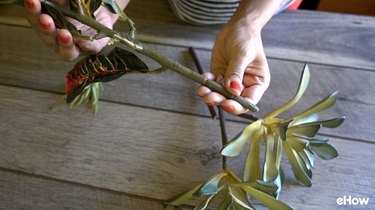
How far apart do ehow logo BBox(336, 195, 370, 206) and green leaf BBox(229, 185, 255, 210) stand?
0.56 feet

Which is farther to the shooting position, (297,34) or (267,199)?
(297,34)

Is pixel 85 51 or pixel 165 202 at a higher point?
pixel 85 51

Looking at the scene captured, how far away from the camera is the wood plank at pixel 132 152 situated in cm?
71

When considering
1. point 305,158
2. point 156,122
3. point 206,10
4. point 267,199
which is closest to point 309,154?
point 305,158

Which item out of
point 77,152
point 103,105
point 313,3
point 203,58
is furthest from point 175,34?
point 313,3

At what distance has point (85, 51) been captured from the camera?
715mm

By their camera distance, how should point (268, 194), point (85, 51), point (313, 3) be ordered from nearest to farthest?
1. point (268, 194)
2. point (85, 51)
3. point (313, 3)

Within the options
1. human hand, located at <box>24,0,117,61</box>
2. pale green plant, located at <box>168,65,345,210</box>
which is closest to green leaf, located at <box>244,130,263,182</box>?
pale green plant, located at <box>168,65,345,210</box>

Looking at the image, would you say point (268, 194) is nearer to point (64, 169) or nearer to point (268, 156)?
point (268, 156)

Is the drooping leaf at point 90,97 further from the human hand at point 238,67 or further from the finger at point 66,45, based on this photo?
the human hand at point 238,67

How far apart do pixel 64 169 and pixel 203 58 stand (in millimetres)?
336

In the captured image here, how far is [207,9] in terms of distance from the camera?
92 cm

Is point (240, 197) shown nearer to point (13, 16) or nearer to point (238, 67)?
point (238, 67)

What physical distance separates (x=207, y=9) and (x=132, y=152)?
34 centimetres
